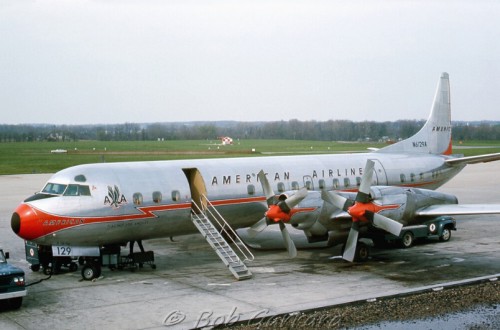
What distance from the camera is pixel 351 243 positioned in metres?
21.1

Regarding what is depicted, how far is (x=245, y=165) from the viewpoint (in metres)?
24.3

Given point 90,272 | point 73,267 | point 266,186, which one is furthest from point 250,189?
point 73,267

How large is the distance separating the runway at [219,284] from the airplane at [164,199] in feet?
3.65

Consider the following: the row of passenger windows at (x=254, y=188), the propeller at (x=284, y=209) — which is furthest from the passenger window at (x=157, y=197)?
the propeller at (x=284, y=209)

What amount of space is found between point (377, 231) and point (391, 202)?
119 centimetres

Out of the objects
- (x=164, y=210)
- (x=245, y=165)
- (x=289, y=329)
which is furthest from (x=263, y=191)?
(x=289, y=329)

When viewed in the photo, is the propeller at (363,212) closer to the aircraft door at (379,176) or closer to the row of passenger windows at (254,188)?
the row of passenger windows at (254,188)

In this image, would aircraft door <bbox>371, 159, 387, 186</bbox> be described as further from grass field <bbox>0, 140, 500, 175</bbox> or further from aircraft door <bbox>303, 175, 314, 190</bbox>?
grass field <bbox>0, 140, 500, 175</bbox>

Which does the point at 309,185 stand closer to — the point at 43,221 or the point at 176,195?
the point at 176,195

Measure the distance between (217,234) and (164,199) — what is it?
7.16 ft

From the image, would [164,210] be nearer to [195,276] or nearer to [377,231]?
[195,276]

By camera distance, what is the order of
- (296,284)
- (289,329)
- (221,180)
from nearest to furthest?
(289,329)
(296,284)
(221,180)

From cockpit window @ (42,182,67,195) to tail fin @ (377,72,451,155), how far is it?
56.0ft

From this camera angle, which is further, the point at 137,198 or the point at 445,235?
the point at 445,235
